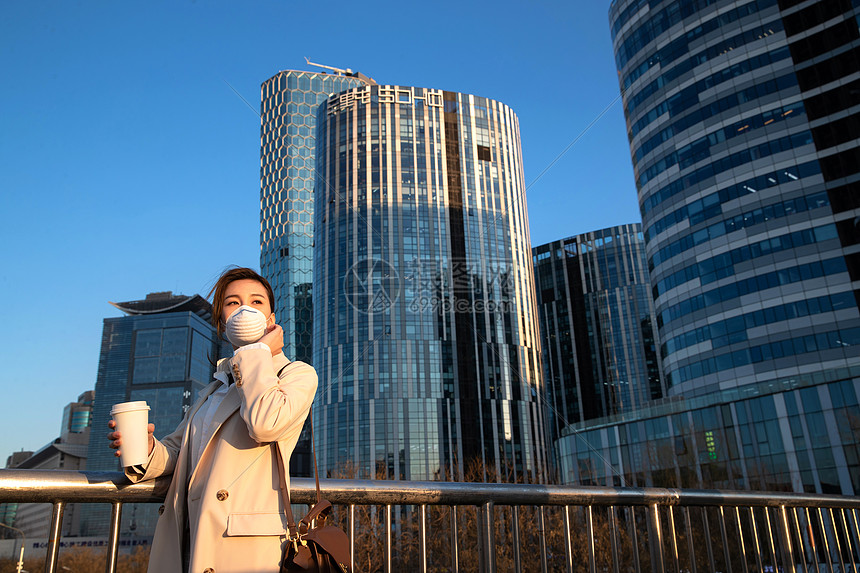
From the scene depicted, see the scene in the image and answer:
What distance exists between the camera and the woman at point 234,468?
267 centimetres

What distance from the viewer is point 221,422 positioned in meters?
2.94

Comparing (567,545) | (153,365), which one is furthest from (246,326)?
(153,365)

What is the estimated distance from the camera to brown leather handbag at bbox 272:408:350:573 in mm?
2619

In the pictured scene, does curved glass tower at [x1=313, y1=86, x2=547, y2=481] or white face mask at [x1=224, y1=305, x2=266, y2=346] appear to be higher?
curved glass tower at [x1=313, y1=86, x2=547, y2=481]

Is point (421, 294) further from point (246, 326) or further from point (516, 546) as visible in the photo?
point (246, 326)

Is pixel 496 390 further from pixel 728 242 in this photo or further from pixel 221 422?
pixel 221 422

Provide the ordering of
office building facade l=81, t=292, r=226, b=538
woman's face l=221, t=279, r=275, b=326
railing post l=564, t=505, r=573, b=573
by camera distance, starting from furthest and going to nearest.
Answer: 1. office building facade l=81, t=292, r=226, b=538
2. railing post l=564, t=505, r=573, b=573
3. woman's face l=221, t=279, r=275, b=326

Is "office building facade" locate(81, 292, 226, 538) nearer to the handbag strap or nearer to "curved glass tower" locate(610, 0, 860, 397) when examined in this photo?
"curved glass tower" locate(610, 0, 860, 397)

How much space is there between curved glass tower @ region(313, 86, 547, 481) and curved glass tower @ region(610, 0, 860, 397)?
51191 mm

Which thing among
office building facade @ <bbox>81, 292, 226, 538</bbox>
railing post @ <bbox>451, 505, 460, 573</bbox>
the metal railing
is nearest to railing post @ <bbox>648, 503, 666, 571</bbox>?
the metal railing

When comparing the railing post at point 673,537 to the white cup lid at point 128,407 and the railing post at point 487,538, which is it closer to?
the railing post at point 487,538

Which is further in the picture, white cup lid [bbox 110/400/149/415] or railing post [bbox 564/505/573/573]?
railing post [bbox 564/505/573/573]

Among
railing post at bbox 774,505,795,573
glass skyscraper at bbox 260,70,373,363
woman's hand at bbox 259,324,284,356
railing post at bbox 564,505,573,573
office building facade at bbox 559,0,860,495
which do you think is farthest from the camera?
glass skyscraper at bbox 260,70,373,363
